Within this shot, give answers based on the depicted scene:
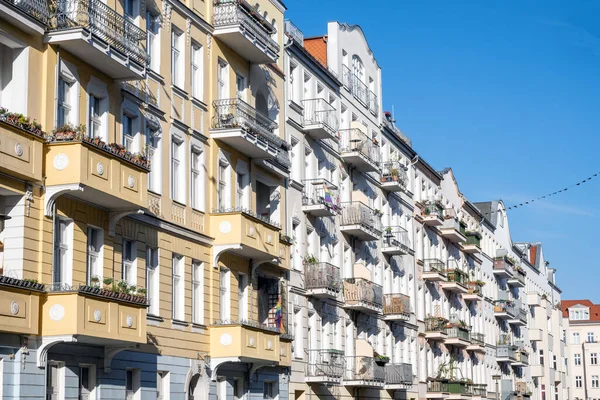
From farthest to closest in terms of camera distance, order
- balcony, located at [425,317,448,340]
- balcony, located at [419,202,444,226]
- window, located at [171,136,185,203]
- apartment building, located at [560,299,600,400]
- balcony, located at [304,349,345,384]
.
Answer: apartment building, located at [560,299,600,400] → balcony, located at [419,202,444,226] → balcony, located at [425,317,448,340] → balcony, located at [304,349,345,384] → window, located at [171,136,185,203]

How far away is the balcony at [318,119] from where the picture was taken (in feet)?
141

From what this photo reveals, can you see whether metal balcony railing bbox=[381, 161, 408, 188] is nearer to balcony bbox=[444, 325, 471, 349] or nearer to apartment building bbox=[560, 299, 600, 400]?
balcony bbox=[444, 325, 471, 349]

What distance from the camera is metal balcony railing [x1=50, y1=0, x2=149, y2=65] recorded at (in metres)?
25.2

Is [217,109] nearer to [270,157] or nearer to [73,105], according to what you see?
[270,157]

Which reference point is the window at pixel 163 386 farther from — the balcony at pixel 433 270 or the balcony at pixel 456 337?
the balcony at pixel 456 337

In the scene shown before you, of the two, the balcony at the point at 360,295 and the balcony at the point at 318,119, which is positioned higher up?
the balcony at the point at 318,119

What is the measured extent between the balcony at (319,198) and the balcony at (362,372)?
6536 millimetres

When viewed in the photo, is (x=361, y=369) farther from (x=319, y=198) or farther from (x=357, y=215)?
(x=319, y=198)

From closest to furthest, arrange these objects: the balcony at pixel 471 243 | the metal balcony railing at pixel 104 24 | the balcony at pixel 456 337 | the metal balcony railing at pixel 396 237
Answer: the metal balcony railing at pixel 104 24
the metal balcony railing at pixel 396 237
the balcony at pixel 456 337
the balcony at pixel 471 243

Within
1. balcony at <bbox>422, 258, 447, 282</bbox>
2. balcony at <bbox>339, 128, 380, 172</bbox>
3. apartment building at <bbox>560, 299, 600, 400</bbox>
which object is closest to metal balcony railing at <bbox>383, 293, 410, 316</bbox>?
balcony at <bbox>339, 128, 380, 172</bbox>

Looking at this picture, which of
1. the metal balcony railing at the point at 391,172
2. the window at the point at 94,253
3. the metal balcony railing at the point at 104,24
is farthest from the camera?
the metal balcony railing at the point at 391,172

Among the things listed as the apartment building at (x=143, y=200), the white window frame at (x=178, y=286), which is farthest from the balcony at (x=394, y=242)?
the white window frame at (x=178, y=286)

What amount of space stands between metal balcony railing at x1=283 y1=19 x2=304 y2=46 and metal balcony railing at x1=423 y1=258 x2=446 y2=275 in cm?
2085

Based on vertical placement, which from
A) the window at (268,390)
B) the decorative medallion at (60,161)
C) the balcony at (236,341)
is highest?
the decorative medallion at (60,161)
